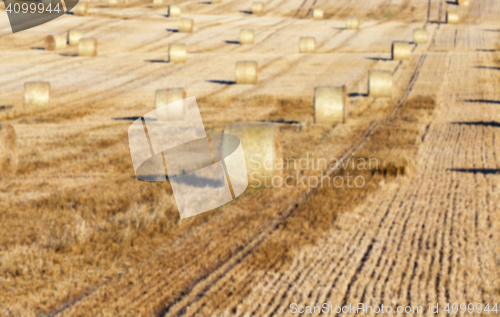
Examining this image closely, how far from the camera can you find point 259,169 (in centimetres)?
904

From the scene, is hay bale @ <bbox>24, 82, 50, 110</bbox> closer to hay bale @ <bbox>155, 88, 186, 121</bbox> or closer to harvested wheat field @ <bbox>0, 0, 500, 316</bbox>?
harvested wheat field @ <bbox>0, 0, 500, 316</bbox>

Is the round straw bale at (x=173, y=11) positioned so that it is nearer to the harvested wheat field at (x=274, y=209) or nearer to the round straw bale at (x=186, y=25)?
the round straw bale at (x=186, y=25)

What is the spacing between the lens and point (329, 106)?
50.0 ft

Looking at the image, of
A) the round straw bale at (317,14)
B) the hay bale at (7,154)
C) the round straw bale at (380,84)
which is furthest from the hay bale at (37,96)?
the round straw bale at (317,14)

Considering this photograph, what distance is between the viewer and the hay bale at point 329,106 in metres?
15.2

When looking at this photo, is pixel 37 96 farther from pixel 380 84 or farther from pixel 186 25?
pixel 186 25

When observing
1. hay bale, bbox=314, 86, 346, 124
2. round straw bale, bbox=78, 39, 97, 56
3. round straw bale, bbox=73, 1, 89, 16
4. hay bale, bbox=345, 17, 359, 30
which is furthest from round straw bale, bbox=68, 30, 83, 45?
hay bale, bbox=314, 86, 346, 124

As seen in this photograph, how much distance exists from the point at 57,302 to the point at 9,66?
81.5ft

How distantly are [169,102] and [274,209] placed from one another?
9.47 metres

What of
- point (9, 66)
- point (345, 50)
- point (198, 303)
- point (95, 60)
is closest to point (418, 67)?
point (345, 50)

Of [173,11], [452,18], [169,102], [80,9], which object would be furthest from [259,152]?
[80,9]

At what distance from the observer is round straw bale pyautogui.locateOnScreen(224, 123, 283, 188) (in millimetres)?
9023

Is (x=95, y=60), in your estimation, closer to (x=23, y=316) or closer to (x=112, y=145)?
(x=112, y=145)

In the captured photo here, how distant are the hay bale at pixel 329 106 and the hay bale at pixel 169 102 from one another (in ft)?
12.8
